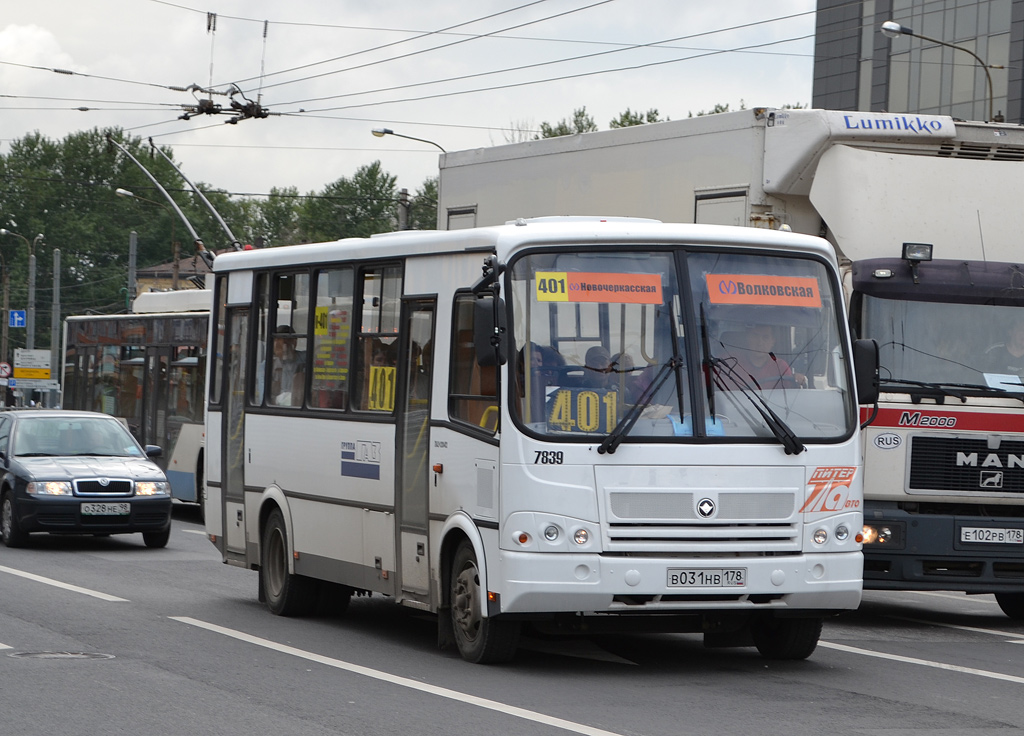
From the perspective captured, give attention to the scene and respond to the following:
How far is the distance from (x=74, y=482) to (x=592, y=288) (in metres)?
10.8

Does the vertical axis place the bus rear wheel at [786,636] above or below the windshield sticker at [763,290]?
below

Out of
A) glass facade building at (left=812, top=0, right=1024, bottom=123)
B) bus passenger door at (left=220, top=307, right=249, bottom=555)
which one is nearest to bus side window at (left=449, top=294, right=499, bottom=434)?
bus passenger door at (left=220, top=307, right=249, bottom=555)

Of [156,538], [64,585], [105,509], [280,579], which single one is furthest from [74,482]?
[280,579]

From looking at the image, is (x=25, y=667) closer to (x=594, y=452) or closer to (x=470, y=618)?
(x=470, y=618)

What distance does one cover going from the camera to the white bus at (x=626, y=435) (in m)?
9.52

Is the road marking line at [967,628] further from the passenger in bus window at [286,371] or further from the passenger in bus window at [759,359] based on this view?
the passenger in bus window at [286,371]

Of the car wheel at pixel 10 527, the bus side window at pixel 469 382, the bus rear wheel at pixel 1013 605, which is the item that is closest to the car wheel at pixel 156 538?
the car wheel at pixel 10 527

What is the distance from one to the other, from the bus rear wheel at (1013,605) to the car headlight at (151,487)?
946 cm

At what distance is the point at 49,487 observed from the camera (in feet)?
62.0

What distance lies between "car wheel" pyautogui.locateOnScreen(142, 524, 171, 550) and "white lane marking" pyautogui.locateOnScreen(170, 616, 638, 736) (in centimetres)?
702

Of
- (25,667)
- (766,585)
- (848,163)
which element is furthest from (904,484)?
(25,667)

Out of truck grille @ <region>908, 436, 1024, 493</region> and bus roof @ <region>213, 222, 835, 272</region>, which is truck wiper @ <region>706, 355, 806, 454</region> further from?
truck grille @ <region>908, 436, 1024, 493</region>

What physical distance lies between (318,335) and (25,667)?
3.59m

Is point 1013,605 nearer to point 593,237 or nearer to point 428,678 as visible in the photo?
point 593,237
